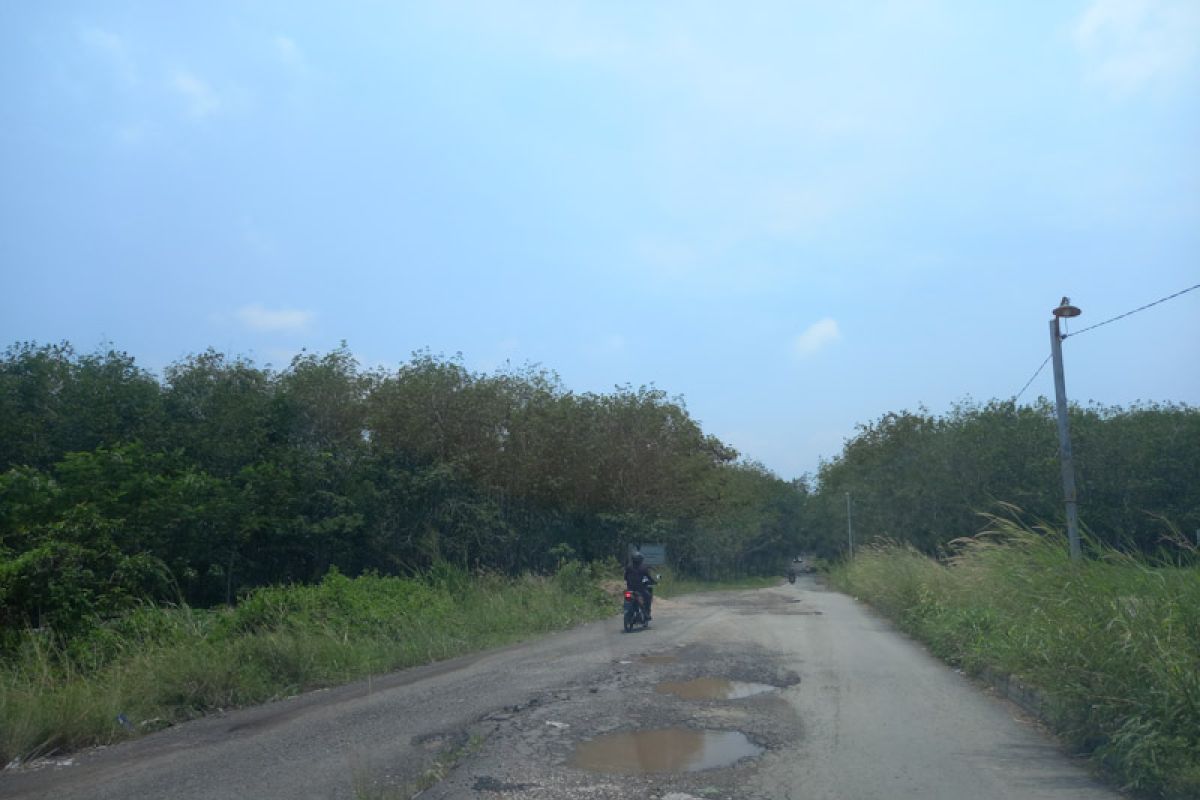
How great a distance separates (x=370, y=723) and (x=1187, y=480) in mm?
29826

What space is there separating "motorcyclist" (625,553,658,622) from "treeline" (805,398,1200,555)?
1494 centimetres

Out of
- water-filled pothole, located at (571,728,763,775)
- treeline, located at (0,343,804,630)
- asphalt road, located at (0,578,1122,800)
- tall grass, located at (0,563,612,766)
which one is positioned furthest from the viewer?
treeline, located at (0,343,804,630)

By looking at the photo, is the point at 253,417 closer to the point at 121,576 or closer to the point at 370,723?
the point at 121,576


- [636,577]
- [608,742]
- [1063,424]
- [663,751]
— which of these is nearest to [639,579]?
[636,577]

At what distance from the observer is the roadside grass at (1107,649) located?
6270 millimetres

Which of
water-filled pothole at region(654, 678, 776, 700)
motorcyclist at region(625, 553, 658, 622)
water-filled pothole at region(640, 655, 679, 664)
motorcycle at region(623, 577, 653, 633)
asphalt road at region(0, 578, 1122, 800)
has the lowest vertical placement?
asphalt road at region(0, 578, 1122, 800)

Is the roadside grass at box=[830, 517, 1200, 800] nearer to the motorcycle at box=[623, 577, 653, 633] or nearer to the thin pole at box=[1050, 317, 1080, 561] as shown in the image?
the thin pole at box=[1050, 317, 1080, 561]

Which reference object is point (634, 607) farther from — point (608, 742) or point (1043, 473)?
point (1043, 473)

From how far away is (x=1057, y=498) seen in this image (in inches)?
1204

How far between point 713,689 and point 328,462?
19310 millimetres

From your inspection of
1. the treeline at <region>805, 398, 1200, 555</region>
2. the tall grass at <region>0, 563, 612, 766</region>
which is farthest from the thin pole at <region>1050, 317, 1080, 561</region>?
the treeline at <region>805, 398, 1200, 555</region>

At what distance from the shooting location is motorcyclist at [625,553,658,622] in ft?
58.1

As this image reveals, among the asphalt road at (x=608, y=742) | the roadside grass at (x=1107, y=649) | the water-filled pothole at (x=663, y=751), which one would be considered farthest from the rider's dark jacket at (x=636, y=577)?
the water-filled pothole at (x=663, y=751)

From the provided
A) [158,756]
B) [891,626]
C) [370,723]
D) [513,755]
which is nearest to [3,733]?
[158,756]
